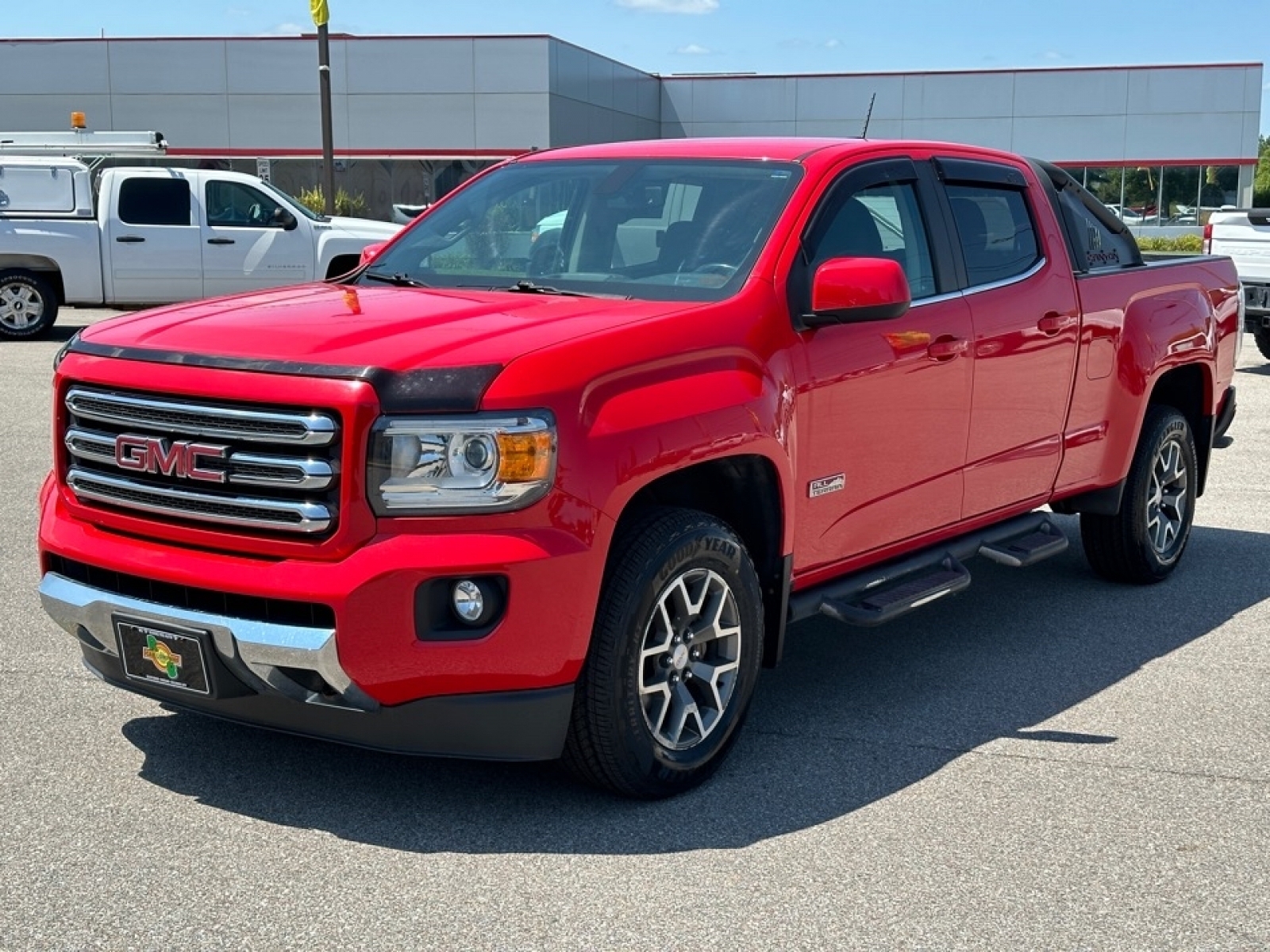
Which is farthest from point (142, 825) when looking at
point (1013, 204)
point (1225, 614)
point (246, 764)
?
point (1225, 614)

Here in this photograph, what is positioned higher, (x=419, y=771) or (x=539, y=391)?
(x=539, y=391)

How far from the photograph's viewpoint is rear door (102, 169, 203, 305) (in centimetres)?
1814

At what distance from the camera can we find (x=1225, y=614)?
21.8 feet

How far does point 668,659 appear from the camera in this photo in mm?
4402

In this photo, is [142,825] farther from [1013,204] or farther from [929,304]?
[1013,204]

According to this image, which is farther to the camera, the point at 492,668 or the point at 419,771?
the point at 419,771

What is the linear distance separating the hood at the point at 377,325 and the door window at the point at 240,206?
1429 cm

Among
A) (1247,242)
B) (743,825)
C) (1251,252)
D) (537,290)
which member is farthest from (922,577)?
(1247,242)

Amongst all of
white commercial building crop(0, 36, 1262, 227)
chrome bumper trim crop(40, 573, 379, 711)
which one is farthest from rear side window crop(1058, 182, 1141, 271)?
white commercial building crop(0, 36, 1262, 227)

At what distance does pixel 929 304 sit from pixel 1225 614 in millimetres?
2280

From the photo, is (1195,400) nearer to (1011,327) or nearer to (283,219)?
(1011,327)

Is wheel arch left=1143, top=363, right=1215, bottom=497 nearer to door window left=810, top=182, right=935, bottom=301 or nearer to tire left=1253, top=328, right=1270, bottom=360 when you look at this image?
door window left=810, top=182, right=935, bottom=301

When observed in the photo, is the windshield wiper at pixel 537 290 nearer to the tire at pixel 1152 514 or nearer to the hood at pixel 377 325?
the hood at pixel 377 325

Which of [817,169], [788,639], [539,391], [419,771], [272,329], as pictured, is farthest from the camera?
[788,639]
